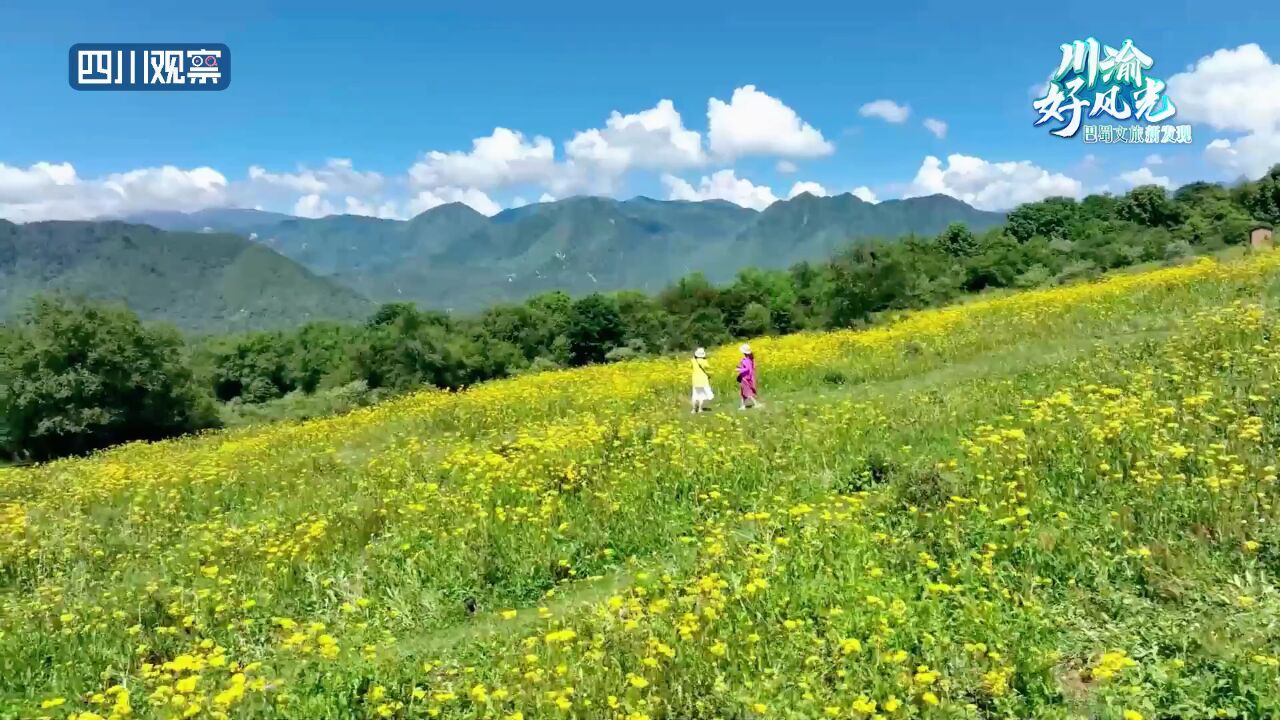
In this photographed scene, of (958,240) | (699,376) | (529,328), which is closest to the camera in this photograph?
(699,376)

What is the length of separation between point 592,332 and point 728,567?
86.7m

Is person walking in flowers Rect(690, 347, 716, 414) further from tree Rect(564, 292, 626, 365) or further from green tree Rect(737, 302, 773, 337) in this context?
tree Rect(564, 292, 626, 365)

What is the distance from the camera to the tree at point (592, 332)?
93062 millimetres

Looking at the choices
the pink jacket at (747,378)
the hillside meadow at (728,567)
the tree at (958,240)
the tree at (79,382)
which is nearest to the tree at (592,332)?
the tree at (79,382)

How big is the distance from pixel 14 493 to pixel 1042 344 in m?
23.9

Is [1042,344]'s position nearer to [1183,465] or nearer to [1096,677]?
[1183,465]

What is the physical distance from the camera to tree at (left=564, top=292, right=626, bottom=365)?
305ft

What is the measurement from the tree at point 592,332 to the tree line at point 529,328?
184 mm

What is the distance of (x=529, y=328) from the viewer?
306 ft

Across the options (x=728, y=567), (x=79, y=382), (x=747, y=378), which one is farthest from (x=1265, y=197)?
(x=79, y=382)

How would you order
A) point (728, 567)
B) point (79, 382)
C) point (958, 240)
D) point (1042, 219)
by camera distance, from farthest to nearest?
point (1042, 219)
point (958, 240)
point (79, 382)
point (728, 567)

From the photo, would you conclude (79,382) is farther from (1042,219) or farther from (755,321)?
(1042,219)

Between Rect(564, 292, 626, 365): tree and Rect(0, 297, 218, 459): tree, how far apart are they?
1802 inches

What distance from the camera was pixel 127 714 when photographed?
17.4 feet
